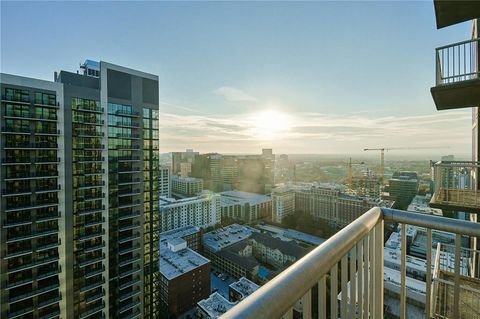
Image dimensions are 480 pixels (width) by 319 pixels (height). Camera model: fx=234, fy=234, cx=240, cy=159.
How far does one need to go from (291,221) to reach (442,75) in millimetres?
24041

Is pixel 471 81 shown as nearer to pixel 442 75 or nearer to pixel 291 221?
pixel 442 75

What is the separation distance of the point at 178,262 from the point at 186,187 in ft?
65.6

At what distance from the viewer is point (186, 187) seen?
32.5 metres

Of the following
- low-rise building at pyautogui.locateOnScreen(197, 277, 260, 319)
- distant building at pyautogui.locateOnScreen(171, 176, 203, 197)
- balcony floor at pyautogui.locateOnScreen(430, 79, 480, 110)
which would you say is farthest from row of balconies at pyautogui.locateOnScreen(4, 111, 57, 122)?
distant building at pyautogui.locateOnScreen(171, 176, 203, 197)

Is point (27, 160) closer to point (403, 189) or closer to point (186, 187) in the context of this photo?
point (186, 187)

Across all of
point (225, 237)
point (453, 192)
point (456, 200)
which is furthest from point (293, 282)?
point (225, 237)

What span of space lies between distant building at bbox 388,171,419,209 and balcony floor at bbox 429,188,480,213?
2301 centimetres

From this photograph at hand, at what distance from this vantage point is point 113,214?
28.9 feet

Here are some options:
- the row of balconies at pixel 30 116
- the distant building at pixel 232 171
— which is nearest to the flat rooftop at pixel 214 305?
the row of balconies at pixel 30 116

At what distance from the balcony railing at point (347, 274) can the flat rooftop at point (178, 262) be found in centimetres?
1265

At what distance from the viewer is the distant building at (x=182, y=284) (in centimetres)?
1180

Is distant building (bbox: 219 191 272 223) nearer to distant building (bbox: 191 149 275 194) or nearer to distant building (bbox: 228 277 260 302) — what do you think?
distant building (bbox: 191 149 275 194)

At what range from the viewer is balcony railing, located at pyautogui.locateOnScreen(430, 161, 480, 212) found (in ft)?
8.82

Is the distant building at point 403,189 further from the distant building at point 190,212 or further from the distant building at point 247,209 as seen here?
the distant building at point 190,212
